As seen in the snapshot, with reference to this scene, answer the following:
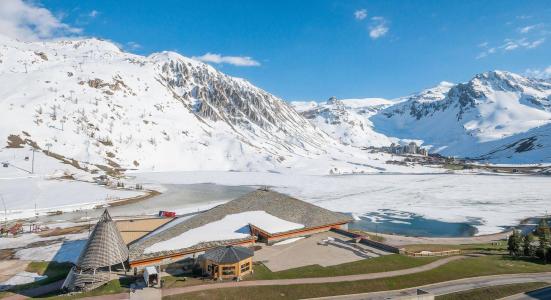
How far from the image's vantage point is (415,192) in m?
127

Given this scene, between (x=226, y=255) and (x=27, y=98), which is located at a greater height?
(x=27, y=98)

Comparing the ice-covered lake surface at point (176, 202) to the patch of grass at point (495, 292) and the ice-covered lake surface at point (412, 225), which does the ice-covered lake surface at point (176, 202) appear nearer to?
the ice-covered lake surface at point (412, 225)

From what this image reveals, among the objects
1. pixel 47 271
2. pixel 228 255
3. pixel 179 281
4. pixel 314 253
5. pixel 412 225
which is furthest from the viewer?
pixel 412 225

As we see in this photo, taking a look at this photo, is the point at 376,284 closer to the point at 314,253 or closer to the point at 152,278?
the point at 314,253

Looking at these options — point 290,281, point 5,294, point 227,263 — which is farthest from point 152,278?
point 5,294

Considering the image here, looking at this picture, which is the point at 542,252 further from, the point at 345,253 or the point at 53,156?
the point at 53,156

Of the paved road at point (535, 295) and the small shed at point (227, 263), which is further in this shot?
the small shed at point (227, 263)

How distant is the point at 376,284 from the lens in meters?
36.5

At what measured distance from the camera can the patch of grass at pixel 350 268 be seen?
129ft

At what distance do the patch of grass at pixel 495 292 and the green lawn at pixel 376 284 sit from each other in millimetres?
3395

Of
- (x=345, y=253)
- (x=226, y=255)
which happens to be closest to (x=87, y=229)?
(x=226, y=255)

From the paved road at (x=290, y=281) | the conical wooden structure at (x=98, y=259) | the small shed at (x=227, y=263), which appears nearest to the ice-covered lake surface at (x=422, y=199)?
the paved road at (x=290, y=281)

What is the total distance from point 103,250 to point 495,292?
122 ft

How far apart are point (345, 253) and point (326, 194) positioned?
72456 mm
